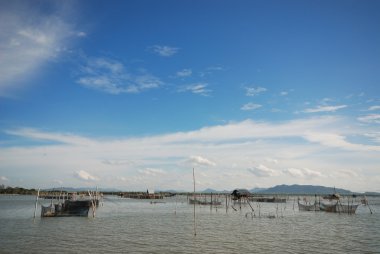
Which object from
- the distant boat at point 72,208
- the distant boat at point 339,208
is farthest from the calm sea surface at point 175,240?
the distant boat at point 339,208

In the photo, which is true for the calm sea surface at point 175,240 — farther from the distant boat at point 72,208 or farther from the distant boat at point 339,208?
the distant boat at point 339,208

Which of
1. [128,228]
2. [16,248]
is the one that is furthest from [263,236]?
[16,248]

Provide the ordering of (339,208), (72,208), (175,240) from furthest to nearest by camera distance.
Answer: (339,208), (72,208), (175,240)

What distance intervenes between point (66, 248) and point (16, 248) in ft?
10.7

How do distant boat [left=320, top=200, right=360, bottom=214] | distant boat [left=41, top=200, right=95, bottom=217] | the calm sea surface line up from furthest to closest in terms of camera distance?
distant boat [left=320, top=200, right=360, bottom=214], distant boat [left=41, top=200, right=95, bottom=217], the calm sea surface

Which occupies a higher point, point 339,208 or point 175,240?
point 339,208

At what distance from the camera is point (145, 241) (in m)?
25.9

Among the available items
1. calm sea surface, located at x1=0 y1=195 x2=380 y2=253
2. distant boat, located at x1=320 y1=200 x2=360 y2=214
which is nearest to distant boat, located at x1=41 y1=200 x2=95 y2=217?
calm sea surface, located at x1=0 y1=195 x2=380 y2=253

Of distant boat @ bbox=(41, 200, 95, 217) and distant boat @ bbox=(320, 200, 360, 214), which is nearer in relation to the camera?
distant boat @ bbox=(41, 200, 95, 217)

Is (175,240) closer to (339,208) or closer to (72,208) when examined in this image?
(72,208)

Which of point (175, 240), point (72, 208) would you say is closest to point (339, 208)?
point (175, 240)

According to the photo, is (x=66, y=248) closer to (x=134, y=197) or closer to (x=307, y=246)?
(x=307, y=246)

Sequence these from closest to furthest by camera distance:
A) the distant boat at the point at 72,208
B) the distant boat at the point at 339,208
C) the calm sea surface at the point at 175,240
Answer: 1. the calm sea surface at the point at 175,240
2. the distant boat at the point at 72,208
3. the distant boat at the point at 339,208

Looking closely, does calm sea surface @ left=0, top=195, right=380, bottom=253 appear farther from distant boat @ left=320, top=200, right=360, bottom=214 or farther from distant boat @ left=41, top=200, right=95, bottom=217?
distant boat @ left=320, top=200, right=360, bottom=214
